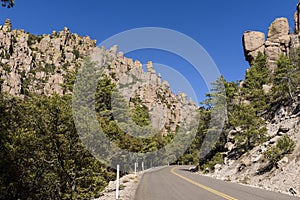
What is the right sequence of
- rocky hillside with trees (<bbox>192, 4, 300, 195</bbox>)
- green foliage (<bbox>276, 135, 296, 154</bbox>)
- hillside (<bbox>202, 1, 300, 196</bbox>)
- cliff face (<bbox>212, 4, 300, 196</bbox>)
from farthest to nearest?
1. green foliage (<bbox>276, 135, 296, 154</bbox>)
2. rocky hillside with trees (<bbox>192, 4, 300, 195</bbox>)
3. hillside (<bbox>202, 1, 300, 196</bbox>)
4. cliff face (<bbox>212, 4, 300, 196</bbox>)

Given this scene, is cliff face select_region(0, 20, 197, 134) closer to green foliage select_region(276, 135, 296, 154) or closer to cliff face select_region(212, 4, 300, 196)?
cliff face select_region(212, 4, 300, 196)

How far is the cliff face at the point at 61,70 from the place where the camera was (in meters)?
93.2

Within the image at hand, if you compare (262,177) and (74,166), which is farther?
(262,177)

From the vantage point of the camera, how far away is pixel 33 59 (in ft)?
384

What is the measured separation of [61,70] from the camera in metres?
118

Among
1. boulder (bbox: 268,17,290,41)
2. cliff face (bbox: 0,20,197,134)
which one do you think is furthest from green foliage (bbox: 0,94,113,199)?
cliff face (bbox: 0,20,197,134)

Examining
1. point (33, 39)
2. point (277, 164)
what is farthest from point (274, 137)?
point (33, 39)

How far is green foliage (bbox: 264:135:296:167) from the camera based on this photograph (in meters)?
18.7

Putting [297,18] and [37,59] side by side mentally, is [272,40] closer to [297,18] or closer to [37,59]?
[297,18]

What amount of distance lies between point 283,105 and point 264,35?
1497 inches

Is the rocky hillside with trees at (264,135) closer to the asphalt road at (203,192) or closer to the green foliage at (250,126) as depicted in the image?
the green foliage at (250,126)

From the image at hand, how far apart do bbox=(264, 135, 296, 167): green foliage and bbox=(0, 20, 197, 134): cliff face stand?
201 feet

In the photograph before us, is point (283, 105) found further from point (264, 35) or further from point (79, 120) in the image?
point (264, 35)

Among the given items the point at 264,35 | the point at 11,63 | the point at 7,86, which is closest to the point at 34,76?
the point at 11,63
